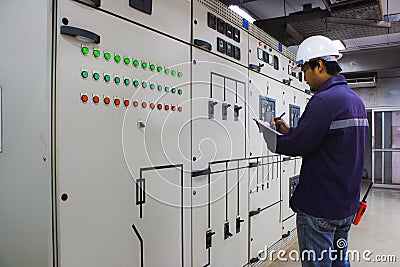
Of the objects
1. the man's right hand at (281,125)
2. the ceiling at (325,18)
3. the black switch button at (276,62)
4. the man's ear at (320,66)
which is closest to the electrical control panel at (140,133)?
the man's right hand at (281,125)

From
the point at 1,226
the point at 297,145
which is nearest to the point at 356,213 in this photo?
the point at 297,145

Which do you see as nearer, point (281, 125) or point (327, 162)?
point (327, 162)

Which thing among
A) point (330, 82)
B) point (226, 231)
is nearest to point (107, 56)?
point (330, 82)

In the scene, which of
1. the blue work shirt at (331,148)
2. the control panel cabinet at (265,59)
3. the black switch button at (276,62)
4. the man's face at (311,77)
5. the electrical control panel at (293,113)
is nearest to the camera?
the blue work shirt at (331,148)

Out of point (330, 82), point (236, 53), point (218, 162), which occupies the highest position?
point (236, 53)

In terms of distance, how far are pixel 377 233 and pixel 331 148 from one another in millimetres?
2949

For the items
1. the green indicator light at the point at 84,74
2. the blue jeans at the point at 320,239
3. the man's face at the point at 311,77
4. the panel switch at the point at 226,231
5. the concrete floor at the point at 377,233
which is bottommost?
the concrete floor at the point at 377,233

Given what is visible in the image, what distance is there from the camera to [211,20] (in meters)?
2.14

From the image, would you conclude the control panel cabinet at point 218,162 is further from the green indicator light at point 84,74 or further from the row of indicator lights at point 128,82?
the green indicator light at point 84,74

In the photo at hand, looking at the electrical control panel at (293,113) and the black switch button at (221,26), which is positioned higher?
the black switch button at (221,26)

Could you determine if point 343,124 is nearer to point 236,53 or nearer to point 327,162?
point 327,162

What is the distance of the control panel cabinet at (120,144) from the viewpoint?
4.08 feet

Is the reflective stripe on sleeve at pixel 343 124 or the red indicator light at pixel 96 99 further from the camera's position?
the reflective stripe on sleeve at pixel 343 124

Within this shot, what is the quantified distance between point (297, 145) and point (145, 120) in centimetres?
80
